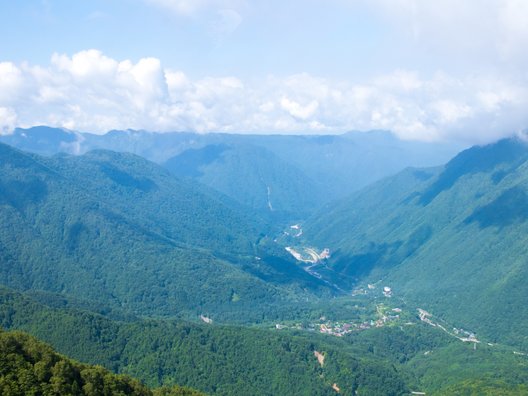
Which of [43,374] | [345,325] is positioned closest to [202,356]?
[43,374]

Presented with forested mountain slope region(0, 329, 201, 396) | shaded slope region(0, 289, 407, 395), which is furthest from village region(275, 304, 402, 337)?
forested mountain slope region(0, 329, 201, 396)

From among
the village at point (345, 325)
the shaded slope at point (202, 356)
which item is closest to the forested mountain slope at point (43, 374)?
the shaded slope at point (202, 356)

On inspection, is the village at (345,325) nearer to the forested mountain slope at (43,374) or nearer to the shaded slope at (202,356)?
the shaded slope at (202,356)

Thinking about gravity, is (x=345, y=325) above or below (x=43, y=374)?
below

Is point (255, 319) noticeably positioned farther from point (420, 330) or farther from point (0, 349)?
point (0, 349)

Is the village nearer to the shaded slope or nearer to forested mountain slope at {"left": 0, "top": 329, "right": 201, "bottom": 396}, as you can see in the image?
the shaded slope

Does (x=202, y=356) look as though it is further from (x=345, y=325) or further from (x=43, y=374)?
(x=345, y=325)

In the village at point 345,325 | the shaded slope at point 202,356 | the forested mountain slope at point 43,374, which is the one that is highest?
the forested mountain slope at point 43,374

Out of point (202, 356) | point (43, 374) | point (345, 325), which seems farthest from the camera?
point (345, 325)

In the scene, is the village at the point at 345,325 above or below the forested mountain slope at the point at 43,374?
below

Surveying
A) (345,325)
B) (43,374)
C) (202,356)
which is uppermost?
(43,374)

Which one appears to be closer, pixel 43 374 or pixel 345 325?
pixel 43 374

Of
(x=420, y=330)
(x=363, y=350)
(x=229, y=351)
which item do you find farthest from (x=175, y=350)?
(x=420, y=330)
